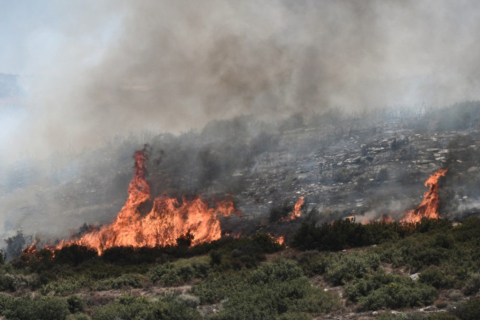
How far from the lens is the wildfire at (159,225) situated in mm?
35781

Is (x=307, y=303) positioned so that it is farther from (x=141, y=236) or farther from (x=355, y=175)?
(x=355, y=175)

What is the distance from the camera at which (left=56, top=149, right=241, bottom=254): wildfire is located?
3578 centimetres

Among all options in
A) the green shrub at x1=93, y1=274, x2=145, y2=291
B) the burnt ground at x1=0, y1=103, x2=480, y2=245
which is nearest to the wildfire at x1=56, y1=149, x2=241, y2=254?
the burnt ground at x1=0, y1=103, x2=480, y2=245

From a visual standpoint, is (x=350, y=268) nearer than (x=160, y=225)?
Yes

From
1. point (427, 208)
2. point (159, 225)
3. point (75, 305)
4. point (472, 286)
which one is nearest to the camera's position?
point (472, 286)

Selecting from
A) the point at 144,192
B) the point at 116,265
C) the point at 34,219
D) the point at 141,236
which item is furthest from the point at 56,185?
the point at 116,265

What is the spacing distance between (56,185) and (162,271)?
2250 centimetres

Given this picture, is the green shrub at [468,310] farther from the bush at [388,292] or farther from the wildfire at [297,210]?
the wildfire at [297,210]

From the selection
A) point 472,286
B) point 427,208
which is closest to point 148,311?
point 472,286

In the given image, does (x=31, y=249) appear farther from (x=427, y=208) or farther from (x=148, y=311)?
(x=427, y=208)

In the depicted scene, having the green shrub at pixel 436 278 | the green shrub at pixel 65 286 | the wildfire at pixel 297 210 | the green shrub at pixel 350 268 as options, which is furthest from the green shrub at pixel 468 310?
the wildfire at pixel 297 210

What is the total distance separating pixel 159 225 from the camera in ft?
119

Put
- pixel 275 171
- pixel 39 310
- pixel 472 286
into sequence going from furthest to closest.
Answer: pixel 275 171
pixel 39 310
pixel 472 286

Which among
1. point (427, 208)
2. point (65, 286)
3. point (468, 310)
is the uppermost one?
point (427, 208)
